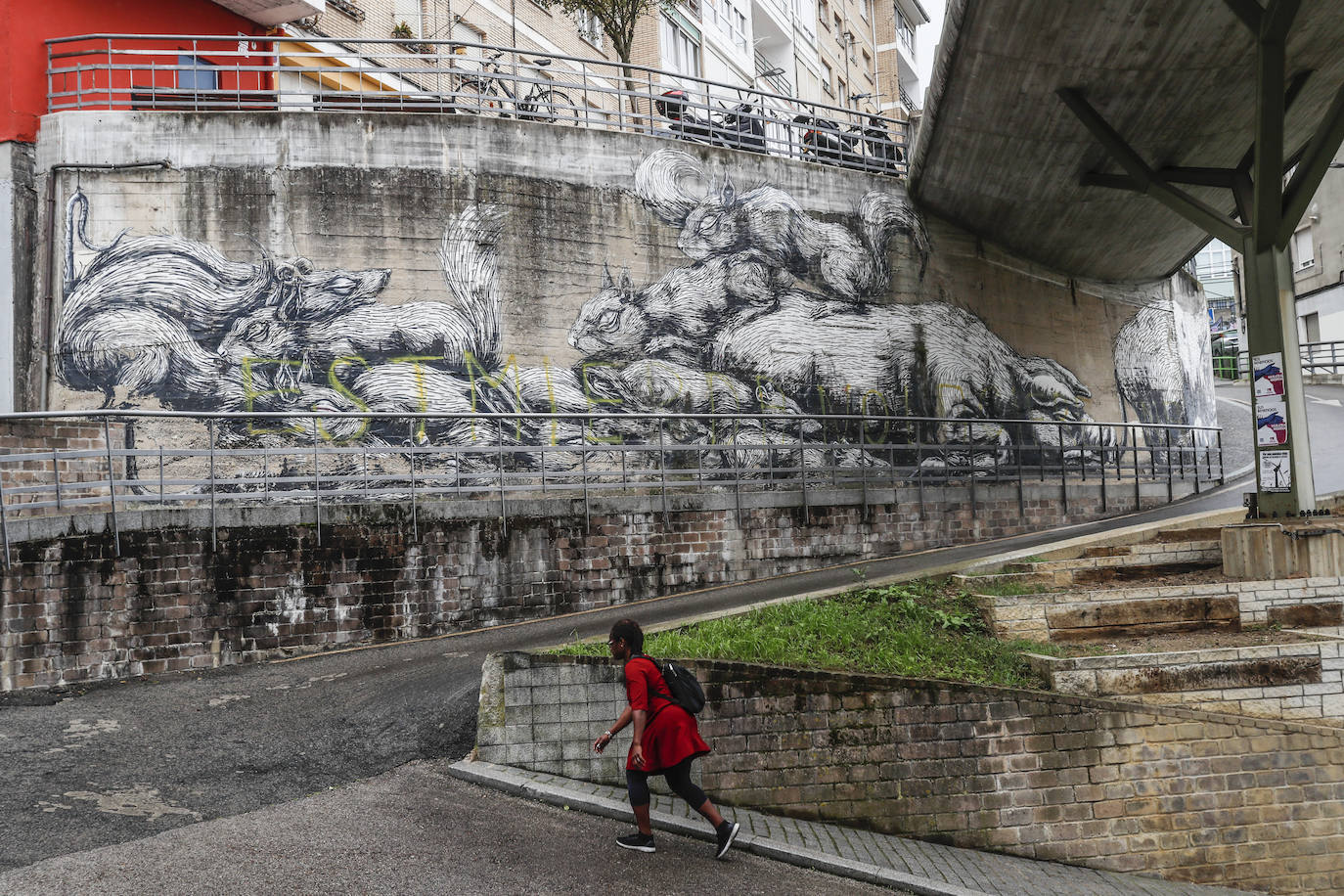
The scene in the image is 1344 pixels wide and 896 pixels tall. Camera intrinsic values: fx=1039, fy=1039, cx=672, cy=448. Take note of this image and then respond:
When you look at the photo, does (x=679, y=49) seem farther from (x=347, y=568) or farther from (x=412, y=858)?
(x=412, y=858)

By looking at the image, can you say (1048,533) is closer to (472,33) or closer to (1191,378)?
(1191,378)

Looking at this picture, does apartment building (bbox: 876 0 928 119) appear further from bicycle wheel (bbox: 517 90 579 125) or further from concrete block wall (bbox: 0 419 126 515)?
concrete block wall (bbox: 0 419 126 515)

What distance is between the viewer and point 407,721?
321 inches

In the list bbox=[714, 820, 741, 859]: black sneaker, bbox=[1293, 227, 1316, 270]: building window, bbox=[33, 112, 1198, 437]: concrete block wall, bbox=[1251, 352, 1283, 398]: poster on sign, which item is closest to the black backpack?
bbox=[714, 820, 741, 859]: black sneaker

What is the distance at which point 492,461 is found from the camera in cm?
1511

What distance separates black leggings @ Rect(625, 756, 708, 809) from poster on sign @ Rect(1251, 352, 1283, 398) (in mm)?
9007

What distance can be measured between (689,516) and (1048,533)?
6489 mm

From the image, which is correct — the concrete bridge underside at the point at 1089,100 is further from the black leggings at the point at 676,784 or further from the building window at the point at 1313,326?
the building window at the point at 1313,326

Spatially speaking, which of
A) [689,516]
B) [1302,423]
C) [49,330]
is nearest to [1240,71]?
[1302,423]

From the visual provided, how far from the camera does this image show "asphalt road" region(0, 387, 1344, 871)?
20.7 feet

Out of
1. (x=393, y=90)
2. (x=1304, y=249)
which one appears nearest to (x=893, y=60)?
(x=1304, y=249)

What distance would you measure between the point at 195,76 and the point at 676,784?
1563 centimetres

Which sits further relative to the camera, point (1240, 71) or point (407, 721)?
point (1240, 71)

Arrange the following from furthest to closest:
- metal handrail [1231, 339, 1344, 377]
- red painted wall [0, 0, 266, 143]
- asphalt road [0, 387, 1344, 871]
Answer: metal handrail [1231, 339, 1344, 377] < red painted wall [0, 0, 266, 143] < asphalt road [0, 387, 1344, 871]
